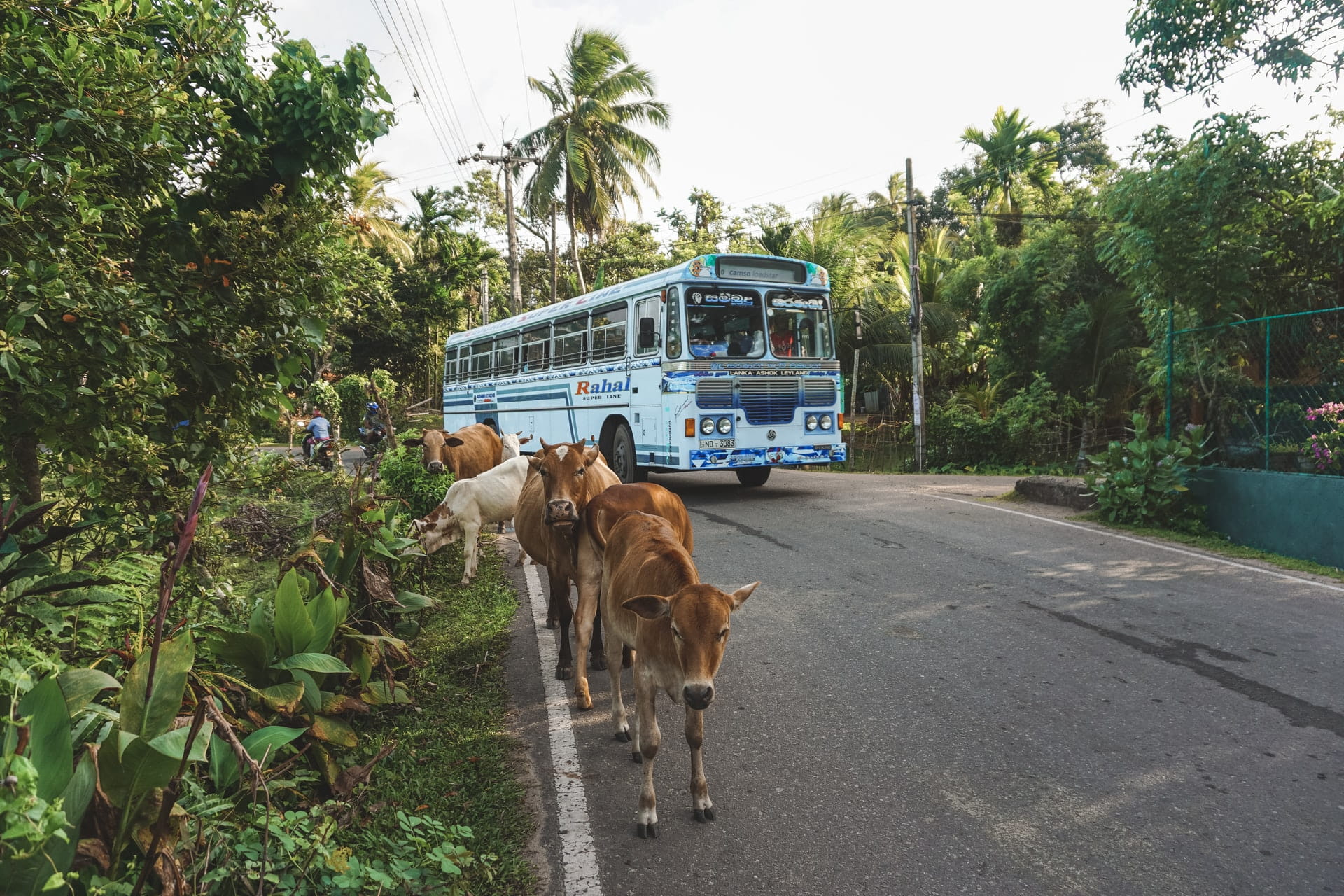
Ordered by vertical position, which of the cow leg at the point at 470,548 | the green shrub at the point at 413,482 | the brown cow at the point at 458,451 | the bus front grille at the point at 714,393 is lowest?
Result: the cow leg at the point at 470,548

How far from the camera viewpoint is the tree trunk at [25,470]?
3.58 meters

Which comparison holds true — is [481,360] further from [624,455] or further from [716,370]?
[716,370]

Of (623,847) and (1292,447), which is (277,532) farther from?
(1292,447)

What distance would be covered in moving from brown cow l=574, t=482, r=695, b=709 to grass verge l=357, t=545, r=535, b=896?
0.53 m

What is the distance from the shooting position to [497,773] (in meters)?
3.88

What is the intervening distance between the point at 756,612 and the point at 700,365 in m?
5.50

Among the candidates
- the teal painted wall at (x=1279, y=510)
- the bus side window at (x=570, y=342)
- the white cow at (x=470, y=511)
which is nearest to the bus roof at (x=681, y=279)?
the bus side window at (x=570, y=342)

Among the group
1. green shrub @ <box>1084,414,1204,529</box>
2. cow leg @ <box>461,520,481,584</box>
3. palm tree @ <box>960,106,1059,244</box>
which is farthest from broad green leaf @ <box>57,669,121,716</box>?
palm tree @ <box>960,106,1059,244</box>

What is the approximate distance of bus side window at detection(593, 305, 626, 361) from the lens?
12867mm

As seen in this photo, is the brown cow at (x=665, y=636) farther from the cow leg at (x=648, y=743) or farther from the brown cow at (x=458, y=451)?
the brown cow at (x=458, y=451)

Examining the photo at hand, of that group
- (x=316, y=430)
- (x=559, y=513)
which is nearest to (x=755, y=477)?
(x=559, y=513)

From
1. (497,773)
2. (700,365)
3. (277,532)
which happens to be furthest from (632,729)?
(700,365)

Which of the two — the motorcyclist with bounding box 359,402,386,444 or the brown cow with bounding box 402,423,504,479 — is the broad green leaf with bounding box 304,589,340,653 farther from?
the motorcyclist with bounding box 359,402,386,444

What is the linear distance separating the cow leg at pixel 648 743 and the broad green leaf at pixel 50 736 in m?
2.02
